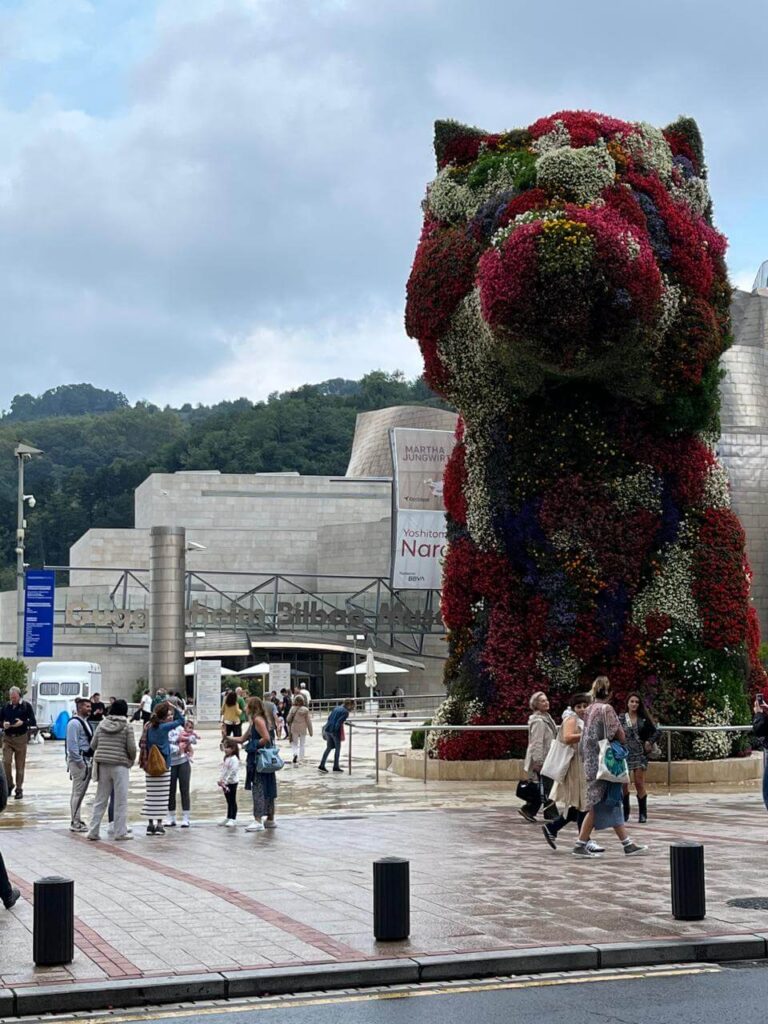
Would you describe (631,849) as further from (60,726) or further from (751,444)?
(751,444)

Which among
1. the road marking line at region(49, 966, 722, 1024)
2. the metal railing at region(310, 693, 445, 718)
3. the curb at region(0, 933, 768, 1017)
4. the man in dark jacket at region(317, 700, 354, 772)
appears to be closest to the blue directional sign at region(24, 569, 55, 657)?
the man in dark jacket at region(317, 700, 354, 772)

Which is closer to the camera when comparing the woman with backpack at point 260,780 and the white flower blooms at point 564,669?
the woman with backpack at point 260,780

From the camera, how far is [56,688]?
48.3m

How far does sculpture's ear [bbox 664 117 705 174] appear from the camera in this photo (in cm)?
2347

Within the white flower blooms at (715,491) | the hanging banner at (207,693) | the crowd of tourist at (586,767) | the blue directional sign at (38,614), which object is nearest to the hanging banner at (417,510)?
the blue directional sign at (38,614)

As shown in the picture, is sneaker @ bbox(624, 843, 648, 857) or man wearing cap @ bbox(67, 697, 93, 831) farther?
man wearing cap @ bbox(67, 697, 93, 831)

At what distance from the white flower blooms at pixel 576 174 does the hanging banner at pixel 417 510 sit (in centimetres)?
2108

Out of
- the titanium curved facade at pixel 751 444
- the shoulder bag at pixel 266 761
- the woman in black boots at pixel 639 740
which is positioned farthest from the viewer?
the titanium curved facade at pixel 751 444

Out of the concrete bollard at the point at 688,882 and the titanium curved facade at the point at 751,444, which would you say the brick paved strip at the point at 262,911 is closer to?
the concrete bollard at the point at 688,882

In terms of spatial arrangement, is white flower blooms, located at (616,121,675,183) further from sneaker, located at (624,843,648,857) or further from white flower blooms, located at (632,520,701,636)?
sneaker, located at (624,843,648,857)

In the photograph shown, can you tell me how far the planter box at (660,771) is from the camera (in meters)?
22.0

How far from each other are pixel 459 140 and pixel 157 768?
12.2 metres

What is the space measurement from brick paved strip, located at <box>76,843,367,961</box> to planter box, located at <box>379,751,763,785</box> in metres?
9.08

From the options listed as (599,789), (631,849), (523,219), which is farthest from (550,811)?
(523,219)
